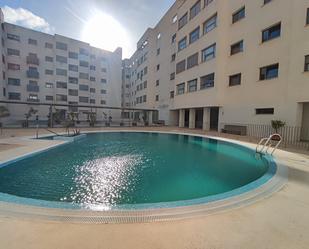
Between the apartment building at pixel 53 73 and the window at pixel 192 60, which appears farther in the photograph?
the apartment building at pixel 53 73

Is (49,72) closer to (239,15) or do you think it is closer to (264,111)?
(239,15)

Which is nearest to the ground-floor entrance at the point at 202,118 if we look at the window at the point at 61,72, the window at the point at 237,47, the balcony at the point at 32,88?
the window at the point at 237,47

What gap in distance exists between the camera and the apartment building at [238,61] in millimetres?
11945

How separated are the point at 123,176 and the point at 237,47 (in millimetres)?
16955

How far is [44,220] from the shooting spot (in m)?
2.78

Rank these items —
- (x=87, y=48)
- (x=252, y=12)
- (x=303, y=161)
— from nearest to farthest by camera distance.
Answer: (x=303, y=161) < (x=252, y=12) < (x=87, y=48)

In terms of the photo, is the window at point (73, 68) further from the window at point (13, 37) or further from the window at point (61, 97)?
the window at point (13, 37)

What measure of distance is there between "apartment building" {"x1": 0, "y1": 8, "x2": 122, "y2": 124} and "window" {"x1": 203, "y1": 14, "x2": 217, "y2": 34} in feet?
70.5

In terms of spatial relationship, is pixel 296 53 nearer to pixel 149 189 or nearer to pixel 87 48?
pixel 149 189

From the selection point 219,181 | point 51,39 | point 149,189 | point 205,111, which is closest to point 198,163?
point 219,181

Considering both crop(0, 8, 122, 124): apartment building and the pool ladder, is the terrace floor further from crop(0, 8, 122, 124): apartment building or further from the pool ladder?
crop(0, 8, 122, 124): apartment building

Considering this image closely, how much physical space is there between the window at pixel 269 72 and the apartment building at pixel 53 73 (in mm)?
25441

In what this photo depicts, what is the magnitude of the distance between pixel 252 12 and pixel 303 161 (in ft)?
46.3

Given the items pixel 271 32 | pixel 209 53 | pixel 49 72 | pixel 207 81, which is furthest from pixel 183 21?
pixel 49 72
